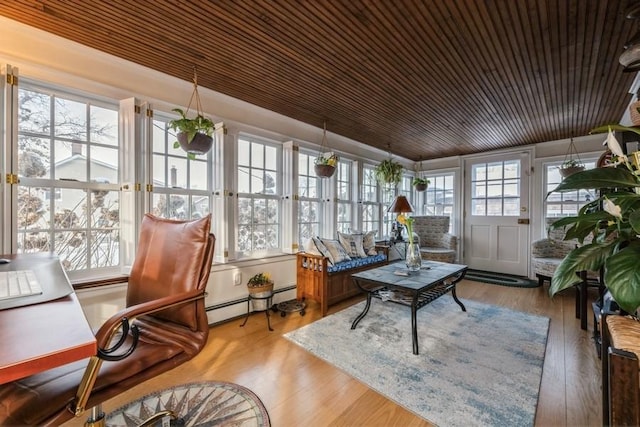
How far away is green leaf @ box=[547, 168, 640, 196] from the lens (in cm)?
95

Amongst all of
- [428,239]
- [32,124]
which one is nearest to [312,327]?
[32,124]

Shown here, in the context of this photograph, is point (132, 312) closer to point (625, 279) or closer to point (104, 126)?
point (625, 279)

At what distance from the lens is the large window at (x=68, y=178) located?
1.92 m

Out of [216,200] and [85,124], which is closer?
[85,124]

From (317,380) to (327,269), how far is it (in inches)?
52.7

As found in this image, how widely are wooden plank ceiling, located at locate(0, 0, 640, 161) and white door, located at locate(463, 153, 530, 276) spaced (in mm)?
1741

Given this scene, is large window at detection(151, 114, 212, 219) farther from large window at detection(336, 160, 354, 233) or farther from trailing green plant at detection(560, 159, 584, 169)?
trailing green plant at detection(560, 159, 584, 169)

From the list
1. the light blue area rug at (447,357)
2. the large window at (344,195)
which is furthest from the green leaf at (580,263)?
the large window at (344,195)

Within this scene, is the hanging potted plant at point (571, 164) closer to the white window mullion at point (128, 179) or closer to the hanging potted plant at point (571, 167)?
the hanging potted plant at point (571, 167)

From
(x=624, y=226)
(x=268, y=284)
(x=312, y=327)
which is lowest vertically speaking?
(x=312, y=327)

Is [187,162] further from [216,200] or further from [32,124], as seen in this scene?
[32,124]

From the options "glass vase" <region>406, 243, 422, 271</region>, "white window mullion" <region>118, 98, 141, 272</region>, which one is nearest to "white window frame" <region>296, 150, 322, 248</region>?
"glass vase" <region>406, 243, 422, 271</region>

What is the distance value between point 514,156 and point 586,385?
13.8ft

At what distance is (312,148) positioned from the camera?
384 centimetres
